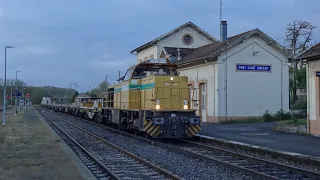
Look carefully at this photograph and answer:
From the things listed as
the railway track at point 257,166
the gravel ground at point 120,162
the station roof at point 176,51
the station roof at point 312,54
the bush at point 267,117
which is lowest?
the gravel ground at point 120,162

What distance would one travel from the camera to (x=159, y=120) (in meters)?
18.5

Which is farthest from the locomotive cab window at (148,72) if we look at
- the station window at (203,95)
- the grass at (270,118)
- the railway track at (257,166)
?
the station window at (203,95)

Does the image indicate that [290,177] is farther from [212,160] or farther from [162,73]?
[162,73]

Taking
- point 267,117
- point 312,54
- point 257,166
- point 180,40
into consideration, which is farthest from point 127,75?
point 180,40

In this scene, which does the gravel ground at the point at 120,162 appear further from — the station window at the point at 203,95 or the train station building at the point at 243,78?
the station window at the point at 203,95

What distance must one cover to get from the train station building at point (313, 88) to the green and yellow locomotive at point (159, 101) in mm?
5664

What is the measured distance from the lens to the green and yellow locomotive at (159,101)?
61.6 feet

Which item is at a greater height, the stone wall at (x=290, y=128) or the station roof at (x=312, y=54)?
the station roof at (x=312, y=54)

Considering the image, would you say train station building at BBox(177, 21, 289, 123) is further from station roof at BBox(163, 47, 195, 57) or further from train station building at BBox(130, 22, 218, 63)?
train station building at BBox(130, 22, 218, 63)

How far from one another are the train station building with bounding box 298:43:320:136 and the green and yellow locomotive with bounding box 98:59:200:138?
5.66m

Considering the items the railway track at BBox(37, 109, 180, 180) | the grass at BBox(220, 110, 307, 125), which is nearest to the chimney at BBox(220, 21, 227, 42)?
the grass at BBox(220, 110, 307, 125)

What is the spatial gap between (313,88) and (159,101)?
25.2 feet

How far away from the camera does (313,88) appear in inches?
805

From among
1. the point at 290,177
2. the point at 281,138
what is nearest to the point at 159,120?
the point at 281,138
